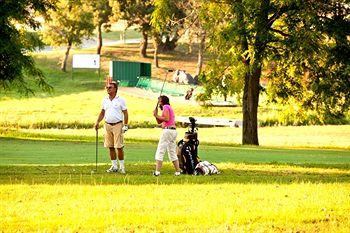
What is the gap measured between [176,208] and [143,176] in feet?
19.1

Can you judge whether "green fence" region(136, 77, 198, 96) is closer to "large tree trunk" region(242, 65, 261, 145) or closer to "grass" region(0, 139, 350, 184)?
"large tree trunk" region(242, 65, 261, 145)

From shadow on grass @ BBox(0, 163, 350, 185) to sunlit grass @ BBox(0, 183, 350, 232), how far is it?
47.0 inches

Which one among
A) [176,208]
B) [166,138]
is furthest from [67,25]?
[176,208]

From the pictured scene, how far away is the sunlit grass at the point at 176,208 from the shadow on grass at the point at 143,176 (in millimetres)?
1193

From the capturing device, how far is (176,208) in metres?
14.9

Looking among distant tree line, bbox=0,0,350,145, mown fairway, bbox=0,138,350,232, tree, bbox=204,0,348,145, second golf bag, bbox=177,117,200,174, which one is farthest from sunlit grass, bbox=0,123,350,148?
second golf bag, bbox=177,117,200,174

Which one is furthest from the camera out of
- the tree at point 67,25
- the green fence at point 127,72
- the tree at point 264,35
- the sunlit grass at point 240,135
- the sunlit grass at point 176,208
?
the tree at point 67,25

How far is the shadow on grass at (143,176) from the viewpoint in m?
19.3

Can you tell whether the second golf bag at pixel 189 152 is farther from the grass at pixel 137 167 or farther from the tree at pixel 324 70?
the tree at pixel 324 70

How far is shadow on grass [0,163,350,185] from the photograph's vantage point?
19266 millimetres

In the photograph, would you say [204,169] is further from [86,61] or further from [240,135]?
[86,61]

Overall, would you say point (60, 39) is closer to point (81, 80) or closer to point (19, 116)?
point (81, 80)

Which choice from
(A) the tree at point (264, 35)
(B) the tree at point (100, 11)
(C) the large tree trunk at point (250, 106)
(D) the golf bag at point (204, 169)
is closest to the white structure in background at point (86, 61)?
(B) the tree at point (100, 11)

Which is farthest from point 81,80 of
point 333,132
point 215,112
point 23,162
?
point 23,162
